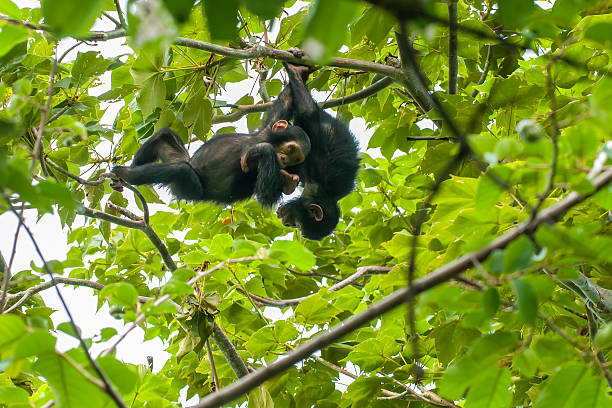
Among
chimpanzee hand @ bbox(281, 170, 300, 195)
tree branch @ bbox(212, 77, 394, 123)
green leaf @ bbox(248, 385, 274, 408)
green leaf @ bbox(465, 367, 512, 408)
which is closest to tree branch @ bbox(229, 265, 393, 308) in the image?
green leaf @ bbox(248, 385, 274, 408)

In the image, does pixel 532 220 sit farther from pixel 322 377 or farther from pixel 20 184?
pixel 322 377

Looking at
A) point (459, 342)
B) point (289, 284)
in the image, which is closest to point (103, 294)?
point (459, 342)

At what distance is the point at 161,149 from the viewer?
3.90 meters

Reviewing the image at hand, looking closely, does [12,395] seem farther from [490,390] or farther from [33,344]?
[490,390]

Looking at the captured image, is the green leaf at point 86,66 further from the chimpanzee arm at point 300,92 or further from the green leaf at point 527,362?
the green leaf at point 527,362

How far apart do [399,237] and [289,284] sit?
2.14m

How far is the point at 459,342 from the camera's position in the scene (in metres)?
2.76

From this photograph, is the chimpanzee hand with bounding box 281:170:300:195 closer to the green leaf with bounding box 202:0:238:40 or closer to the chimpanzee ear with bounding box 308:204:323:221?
the chimpanzee ear with bounding box 308:204:323:221

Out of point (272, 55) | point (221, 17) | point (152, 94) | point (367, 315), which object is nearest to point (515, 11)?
point (221, 17)

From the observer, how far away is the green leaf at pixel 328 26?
2.32 ft

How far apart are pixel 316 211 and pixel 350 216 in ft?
4.91

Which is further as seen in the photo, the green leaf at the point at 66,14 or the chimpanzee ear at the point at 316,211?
the chimpanzee ear at the point at 316,211

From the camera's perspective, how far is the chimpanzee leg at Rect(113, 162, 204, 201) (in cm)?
363

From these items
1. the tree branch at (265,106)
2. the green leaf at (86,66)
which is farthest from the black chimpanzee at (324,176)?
the green leaf at (86,66)
